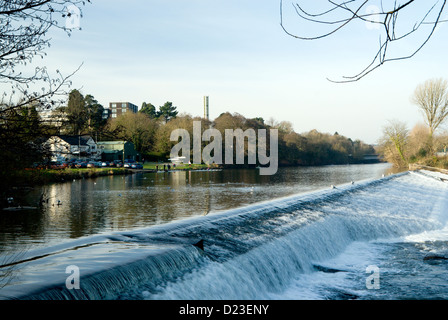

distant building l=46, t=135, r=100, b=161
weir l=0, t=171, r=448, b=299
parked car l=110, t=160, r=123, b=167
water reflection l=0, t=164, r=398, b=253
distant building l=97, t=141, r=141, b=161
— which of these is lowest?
water reflection l=0, t=164, r=398, b=253

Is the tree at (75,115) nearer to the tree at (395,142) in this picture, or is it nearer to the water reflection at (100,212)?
the water reflection at (100,212)

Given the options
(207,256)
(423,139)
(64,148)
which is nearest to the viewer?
(64,148)

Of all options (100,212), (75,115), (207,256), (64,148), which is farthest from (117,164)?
(64,148)

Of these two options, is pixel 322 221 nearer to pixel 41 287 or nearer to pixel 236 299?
pixel 236 299

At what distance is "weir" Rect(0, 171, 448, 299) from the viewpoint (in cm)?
509

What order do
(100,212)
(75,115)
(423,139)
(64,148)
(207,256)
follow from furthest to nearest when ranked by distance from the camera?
1. (423,139)
2. (100,212)
3. (207,256)
4. (75,115)
5. (64,148)

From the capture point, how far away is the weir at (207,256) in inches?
200

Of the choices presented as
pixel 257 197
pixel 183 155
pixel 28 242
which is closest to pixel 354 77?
pixel 28 242

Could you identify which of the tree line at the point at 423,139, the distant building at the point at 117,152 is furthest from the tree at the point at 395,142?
the distant building at the point at 117,152

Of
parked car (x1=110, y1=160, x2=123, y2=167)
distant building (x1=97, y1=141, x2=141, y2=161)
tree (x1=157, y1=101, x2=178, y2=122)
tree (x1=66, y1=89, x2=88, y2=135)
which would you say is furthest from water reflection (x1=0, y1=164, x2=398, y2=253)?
tree (x1=157, y1=101, x2=178, y2=122)

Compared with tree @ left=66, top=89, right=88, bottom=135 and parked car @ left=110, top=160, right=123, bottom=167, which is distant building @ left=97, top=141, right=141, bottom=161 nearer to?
parked car @ left=110, top=160, right=123, bottom=167

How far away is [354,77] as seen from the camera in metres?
2.75

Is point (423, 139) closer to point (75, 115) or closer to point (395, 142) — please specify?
point (395, 142)

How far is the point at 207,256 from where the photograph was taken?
674 cm
